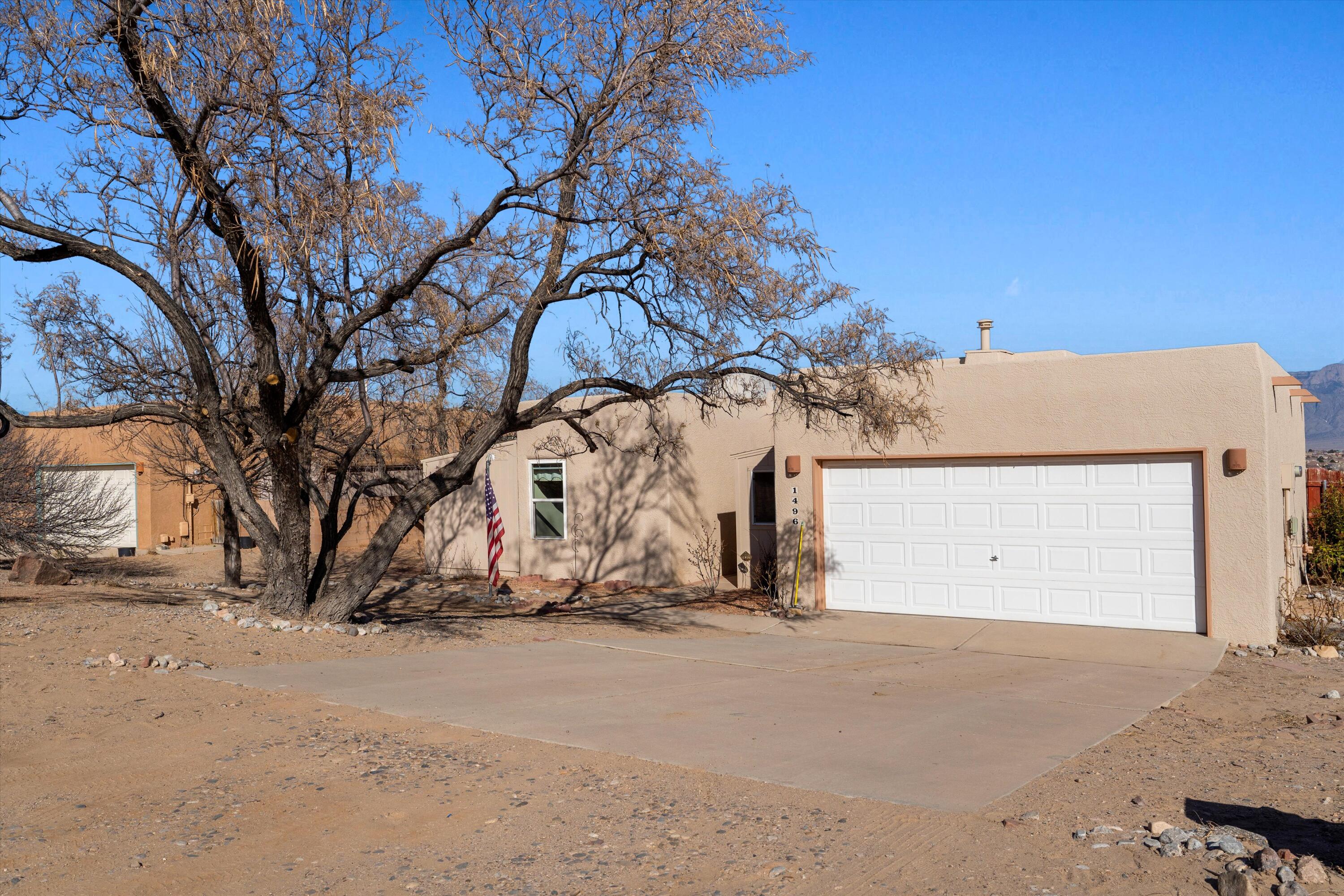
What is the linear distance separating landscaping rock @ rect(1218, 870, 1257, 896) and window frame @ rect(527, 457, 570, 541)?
16.5m

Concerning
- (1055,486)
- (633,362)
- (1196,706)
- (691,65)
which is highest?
(691,65)

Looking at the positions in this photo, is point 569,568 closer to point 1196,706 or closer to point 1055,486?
point 1055,486

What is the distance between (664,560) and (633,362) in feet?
25.0

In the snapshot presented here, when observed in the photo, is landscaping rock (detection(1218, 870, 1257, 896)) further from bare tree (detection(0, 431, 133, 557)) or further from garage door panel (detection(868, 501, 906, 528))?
bare tree (detection(0, 431, 133, 557))

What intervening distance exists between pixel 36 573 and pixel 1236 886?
16486mm

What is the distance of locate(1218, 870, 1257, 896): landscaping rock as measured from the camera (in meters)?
4.46

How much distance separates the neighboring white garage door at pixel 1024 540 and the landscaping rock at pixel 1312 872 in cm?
889

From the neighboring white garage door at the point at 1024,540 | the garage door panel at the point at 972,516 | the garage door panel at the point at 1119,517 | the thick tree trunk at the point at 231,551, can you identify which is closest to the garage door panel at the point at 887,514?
the neighboring white garage door at the point at 1024,540

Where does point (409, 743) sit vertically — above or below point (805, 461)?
below

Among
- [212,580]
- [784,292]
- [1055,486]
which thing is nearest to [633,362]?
[784,292]

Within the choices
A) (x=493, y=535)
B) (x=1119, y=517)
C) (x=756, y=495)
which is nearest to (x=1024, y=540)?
(x=1119, y=517)

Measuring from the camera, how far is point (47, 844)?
17.1ft

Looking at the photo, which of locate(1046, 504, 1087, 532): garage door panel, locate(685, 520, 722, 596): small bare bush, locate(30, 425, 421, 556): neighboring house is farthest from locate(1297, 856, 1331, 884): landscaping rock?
locate(30, 425, 421, 556): neighboring house

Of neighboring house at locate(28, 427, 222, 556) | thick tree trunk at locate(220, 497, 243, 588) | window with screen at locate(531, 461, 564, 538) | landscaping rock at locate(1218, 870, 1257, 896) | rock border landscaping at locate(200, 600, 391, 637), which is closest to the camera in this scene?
landscaping rock at locate(1218, 870, 1257, 896)
